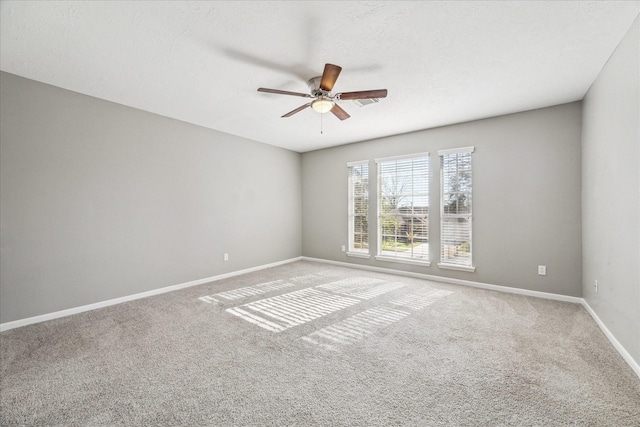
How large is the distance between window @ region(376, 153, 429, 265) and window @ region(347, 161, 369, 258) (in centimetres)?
30

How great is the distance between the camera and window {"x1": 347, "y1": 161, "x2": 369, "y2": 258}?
565 cm

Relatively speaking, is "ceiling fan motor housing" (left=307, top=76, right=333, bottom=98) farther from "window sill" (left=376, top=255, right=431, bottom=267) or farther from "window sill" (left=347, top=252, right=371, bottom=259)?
"window sill" (left=347, top=252, right=371, bottom=259)

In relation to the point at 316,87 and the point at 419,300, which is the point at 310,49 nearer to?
the point at 316,87

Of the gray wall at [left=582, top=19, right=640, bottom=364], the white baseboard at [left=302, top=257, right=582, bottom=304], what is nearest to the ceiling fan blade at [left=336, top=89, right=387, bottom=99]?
the gray wall at [left=582, top=19, right=640, bottom=364]

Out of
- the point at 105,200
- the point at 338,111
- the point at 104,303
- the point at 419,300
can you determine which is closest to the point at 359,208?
the point at 419,300

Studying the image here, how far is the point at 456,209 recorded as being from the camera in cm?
452

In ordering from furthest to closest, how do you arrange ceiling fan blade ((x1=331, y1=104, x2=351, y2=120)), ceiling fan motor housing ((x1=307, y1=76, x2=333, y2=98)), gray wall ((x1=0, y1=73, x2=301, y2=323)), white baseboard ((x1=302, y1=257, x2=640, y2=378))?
1. ceiling fan blade ((x1=331, y1=104, x2=351, y2=120))
2. gray wall ((x1=0, y1=73, x2=301, y2=323))
3. ceiling fan motor housing ((x1=307, y1=76, x2=333, y2=98))
4. white baseboard ((x1=302, y1=257, x2=640, y2=378))

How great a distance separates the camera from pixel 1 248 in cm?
283

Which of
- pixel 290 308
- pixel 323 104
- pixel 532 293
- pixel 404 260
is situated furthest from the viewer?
pixel 404 260

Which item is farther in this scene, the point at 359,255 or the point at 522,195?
the point at 359,255

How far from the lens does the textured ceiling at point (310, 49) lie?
6.53 ft

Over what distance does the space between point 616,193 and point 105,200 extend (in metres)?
5.52

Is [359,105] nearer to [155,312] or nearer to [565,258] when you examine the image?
[565,258]

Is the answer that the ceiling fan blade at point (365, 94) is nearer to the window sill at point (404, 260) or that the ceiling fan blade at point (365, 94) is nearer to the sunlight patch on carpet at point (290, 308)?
the sunlight patch on carpet at point (290, 308)
